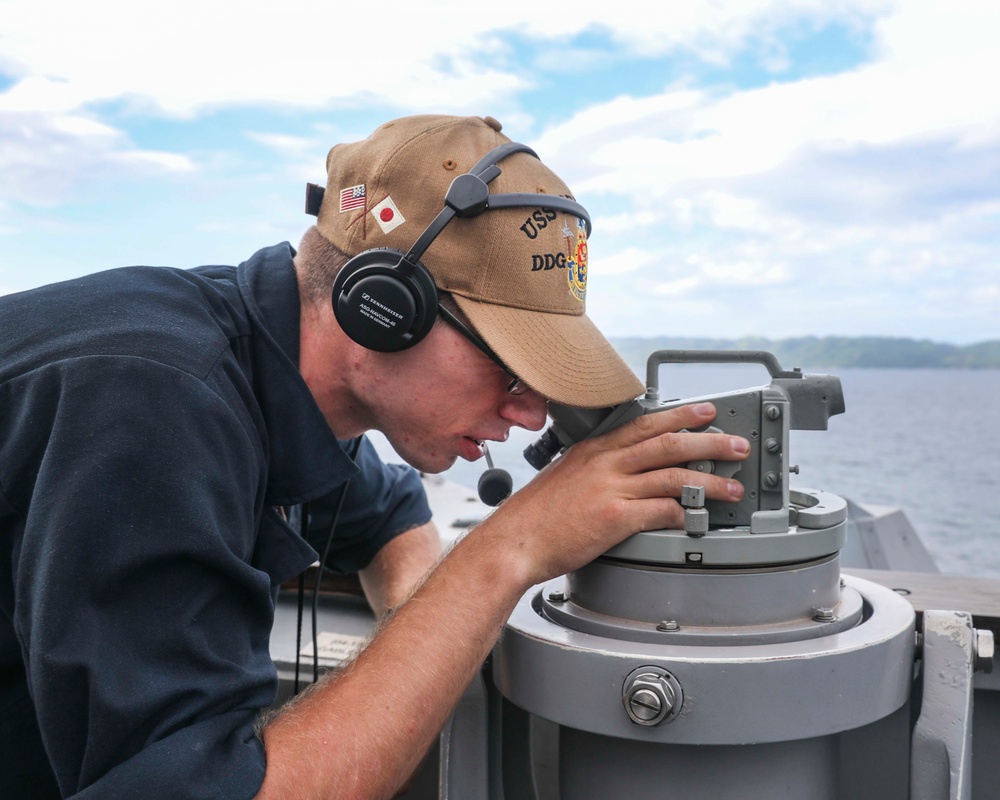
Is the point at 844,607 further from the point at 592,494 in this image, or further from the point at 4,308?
the point at 4,308

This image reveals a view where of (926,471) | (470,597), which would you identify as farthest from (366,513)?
(926,471)

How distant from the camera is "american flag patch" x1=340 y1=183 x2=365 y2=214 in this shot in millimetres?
1493

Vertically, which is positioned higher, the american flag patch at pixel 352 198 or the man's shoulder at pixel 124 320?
the american flag patch at pixel 352 198

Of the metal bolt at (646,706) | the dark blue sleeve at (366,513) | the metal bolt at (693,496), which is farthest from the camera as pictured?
the dark blue sleeve at (366,513)

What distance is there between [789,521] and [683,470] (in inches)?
7.4

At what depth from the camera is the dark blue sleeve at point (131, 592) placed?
3.53 feet

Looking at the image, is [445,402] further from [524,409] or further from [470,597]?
[470,597]

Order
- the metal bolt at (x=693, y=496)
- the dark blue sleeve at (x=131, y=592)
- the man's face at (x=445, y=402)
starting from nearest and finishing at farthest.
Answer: the dark blue sleeve at (x=131, y=592) → the metal bolt at (x=693, y=496) → the man's face at (x=445, y=402)

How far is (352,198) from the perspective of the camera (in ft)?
4.95

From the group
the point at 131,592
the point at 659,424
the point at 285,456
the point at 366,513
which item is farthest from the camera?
the point at 366,513

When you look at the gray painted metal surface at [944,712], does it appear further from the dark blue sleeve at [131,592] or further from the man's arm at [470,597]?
the dark blue sleeve at [131,592]

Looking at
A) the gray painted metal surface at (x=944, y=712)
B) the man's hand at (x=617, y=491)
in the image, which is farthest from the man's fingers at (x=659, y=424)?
the gray painted metal surface at (x=944, y=712)

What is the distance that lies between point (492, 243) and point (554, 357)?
202 mm

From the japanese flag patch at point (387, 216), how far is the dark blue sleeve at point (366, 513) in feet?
2.53
